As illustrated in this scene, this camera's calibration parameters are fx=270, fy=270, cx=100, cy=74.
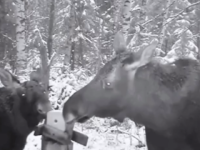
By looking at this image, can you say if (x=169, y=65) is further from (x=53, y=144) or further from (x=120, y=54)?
(x=53, y=144)

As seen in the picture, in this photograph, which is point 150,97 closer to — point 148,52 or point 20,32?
point 148,52

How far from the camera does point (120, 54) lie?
3775 millimetres

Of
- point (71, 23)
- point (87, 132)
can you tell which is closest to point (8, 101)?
point (87, 132)

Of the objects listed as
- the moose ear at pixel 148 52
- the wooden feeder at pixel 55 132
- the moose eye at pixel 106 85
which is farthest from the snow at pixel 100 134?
the moose ear at pixel 148 52

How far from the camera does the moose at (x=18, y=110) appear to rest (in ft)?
13.8

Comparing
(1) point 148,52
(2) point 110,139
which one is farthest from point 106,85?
(2) point 110,139

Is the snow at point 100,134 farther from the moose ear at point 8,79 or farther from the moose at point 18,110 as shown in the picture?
the moose ear at point 8,79

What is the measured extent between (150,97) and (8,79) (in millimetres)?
2121

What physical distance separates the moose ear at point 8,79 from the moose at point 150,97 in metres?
1.07

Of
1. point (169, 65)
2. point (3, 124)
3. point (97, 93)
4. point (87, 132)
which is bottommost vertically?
point (87, 132)

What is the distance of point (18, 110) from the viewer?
4.27 m

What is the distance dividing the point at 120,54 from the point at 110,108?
0.77 m

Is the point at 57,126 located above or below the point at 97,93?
below

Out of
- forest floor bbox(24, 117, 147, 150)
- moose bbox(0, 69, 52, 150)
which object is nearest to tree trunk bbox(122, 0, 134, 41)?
forest floor bbox(24, 117, 147, 150)
